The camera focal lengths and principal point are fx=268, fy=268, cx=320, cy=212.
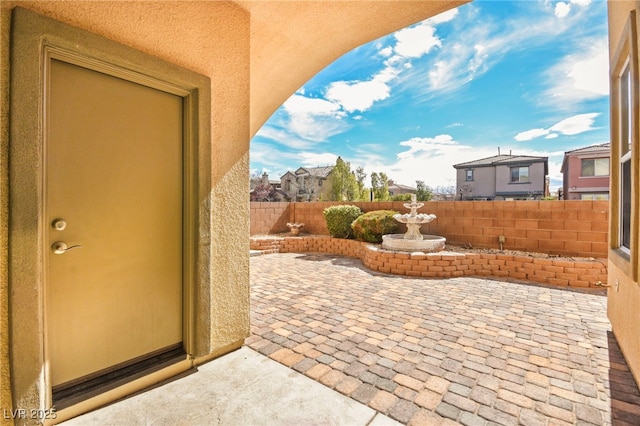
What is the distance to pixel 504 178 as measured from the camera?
85.1 ft

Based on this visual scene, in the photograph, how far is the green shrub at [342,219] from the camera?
8.68m

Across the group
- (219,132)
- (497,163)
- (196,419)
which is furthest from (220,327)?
(497,163)

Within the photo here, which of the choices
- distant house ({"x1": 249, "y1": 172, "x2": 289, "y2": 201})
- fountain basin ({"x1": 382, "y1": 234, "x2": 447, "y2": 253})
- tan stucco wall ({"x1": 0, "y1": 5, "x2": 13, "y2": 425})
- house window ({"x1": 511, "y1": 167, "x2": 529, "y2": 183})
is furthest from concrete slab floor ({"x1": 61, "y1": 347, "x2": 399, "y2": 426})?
house window ({"x1": 511, "y1": 167, "x2": 529, "y2": 183})

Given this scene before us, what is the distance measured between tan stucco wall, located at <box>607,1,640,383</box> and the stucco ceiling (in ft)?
5.34

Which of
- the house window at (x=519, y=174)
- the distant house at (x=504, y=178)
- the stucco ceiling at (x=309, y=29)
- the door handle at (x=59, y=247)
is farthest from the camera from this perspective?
the house window at (x=519, y=174)

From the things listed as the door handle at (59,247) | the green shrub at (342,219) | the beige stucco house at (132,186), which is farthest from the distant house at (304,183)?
the door handle at (59,247)

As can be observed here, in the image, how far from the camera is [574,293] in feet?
14.9

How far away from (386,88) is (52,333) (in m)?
21.1

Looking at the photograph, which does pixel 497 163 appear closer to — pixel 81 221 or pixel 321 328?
pixel 321 328

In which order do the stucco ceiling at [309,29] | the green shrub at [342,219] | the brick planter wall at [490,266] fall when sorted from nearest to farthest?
the stucco ceiling at [309,29] < the brick planter wall at [490,266] < the green shrub at [342,219]

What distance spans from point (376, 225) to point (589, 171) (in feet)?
81.4

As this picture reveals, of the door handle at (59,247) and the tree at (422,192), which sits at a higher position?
the tree at (422,192)

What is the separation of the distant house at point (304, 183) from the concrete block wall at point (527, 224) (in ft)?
86.3

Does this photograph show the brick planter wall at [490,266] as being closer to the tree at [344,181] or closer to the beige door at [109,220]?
the beige door at [109,220]
